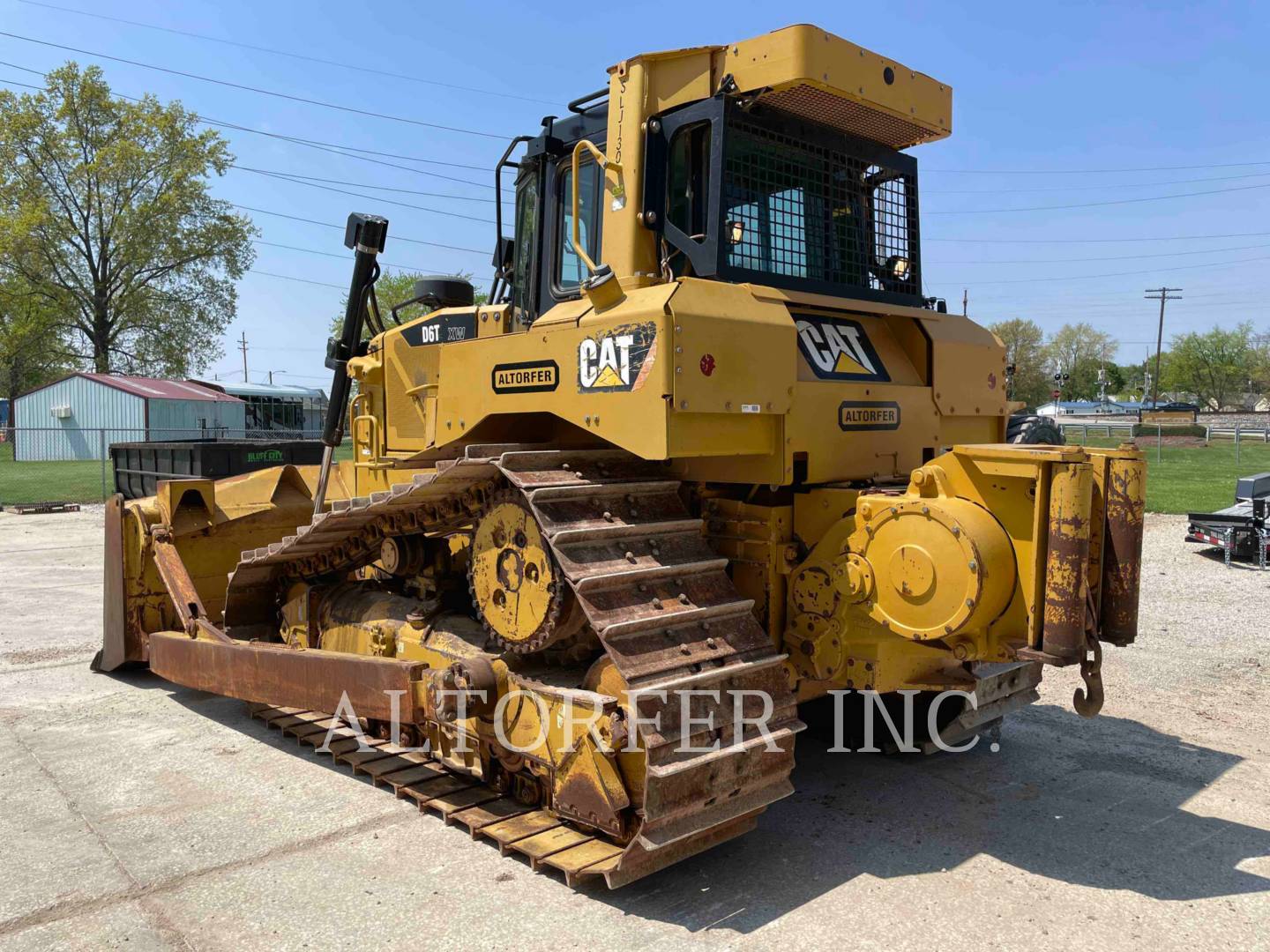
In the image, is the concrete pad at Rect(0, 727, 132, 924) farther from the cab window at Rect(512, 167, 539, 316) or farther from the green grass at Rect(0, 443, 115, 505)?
the green grass at Rect(0, 443, 115, 505)

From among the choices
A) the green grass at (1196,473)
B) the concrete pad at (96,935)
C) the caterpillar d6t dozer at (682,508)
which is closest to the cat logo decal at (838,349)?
the caterpillar d6t dozer at (682,508)

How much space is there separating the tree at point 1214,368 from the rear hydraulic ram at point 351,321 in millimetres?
102839

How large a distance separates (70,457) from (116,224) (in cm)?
1023

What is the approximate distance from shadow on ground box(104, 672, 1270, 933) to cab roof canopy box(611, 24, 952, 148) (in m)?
3.47

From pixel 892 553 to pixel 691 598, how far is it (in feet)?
2.76

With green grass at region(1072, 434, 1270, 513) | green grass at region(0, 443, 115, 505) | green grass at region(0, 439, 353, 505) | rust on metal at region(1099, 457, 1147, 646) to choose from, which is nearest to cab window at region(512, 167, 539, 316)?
rust on metal at region(1099, 457, 1147, 646)

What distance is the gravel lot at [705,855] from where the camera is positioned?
11.5 ft

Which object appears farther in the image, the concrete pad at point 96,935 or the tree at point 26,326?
the tree at point 26,326

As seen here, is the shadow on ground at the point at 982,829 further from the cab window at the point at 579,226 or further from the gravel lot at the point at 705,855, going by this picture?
the cab window at the point at 579,226

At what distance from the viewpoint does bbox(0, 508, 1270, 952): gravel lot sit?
11.5 feet

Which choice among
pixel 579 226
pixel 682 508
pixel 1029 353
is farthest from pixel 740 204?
pixel 1029 353

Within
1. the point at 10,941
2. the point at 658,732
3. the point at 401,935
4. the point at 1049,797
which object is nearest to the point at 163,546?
the point at 10,941

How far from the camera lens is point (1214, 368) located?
3706 inches

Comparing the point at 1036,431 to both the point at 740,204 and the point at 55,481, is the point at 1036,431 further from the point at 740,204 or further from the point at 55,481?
the point at 55,481
